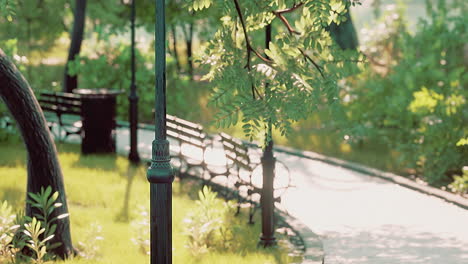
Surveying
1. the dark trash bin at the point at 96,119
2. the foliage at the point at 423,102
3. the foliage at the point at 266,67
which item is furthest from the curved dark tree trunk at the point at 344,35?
the foliage at the point at 266,67

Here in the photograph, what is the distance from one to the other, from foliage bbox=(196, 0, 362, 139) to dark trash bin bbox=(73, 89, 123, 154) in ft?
23.3

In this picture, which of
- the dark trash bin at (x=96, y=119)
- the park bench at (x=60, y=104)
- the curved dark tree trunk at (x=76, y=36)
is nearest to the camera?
the dark trash bin at (x=96, y=119)

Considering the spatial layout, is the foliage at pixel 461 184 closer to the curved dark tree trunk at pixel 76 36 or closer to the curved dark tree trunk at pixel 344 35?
the curved dark tree trunk at pixel 344 35

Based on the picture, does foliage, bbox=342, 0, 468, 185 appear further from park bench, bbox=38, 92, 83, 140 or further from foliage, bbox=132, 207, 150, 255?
foliage, bbox=132, 207, 150, 255

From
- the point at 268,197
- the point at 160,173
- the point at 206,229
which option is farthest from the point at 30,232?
the point at 160,173

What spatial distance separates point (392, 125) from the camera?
1602 centimetres

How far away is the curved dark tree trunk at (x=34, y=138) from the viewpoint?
8594 millimetres

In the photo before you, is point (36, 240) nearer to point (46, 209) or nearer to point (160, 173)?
point (46, 209)

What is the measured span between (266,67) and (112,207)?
426 centimetres

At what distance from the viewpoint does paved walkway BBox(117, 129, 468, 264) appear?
947cm

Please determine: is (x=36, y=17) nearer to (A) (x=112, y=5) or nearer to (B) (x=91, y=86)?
(A) (x=112, y=5)

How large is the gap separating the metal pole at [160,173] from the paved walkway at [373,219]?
275cm

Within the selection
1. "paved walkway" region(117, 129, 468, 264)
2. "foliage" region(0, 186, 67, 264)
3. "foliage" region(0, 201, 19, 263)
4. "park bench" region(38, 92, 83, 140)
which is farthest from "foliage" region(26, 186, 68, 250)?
"park bench" region(38, 92, 83, 140)

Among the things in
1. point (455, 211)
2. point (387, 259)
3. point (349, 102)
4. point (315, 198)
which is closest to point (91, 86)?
point (349, 102)
